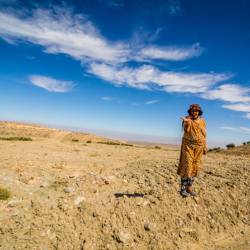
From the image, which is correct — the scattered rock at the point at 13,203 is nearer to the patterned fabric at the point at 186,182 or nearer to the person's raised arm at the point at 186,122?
the patterned fabric at the point at 186,182

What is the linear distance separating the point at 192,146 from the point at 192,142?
10cm

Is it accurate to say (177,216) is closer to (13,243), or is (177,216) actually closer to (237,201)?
(237,201)

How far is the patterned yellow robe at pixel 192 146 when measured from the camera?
8.30 metres

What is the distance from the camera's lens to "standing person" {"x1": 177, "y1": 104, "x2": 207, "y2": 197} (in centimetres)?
830

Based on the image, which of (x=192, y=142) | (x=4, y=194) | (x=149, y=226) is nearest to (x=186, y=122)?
(x=192, y=142)

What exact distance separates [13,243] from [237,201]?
5.85 m

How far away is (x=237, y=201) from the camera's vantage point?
8.93 meters

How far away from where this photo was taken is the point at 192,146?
329 inches

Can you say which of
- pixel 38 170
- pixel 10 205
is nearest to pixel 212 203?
pixel 10 205

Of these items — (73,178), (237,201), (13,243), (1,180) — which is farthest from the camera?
(73,178)

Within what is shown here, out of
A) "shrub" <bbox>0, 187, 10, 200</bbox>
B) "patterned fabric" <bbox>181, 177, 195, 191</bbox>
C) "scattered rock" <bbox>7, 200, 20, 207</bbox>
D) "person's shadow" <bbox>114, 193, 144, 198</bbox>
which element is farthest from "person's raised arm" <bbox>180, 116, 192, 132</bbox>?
"shrub" <bbox>0, 187, 10, 200</bbox>

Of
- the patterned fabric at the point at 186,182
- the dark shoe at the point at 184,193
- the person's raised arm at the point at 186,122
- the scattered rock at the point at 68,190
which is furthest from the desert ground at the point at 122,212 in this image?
the person's raised arm at the point at 186,122

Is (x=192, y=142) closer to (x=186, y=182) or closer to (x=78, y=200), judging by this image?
(x=186, y=182)

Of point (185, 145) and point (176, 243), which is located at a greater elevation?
point (185, 145)
